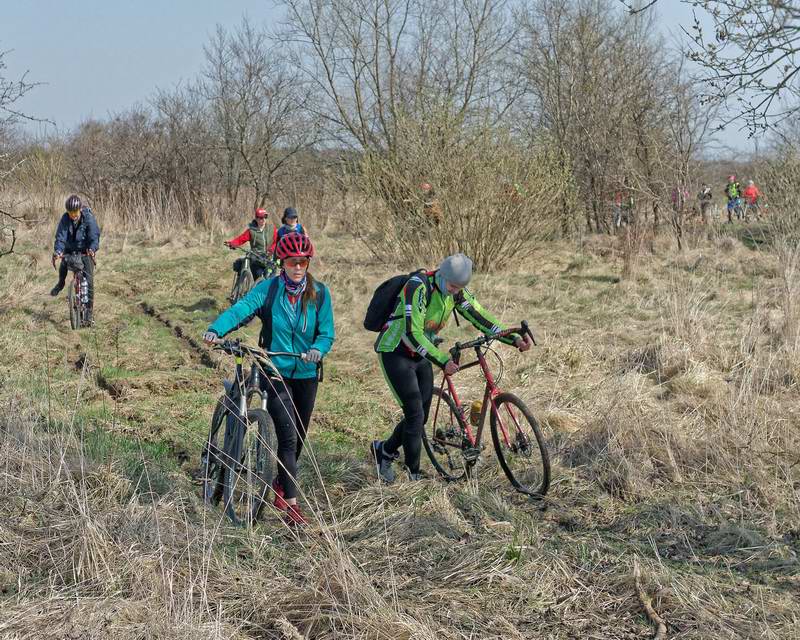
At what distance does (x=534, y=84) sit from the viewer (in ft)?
76.9

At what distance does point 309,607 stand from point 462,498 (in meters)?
2.06

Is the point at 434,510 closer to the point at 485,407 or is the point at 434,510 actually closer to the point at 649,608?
the point at 485,407

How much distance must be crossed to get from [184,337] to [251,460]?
21.2 feet

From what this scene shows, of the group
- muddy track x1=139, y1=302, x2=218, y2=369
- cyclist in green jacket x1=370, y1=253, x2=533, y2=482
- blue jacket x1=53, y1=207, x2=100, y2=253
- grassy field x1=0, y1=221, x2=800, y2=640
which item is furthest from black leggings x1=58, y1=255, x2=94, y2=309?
cyclist in green jacket x1=370, y1=253, x2=533, y2=482

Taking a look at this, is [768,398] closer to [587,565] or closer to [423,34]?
[587,565]

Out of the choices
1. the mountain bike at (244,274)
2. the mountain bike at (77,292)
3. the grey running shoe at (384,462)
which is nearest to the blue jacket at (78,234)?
the mountain bike at (77,292)

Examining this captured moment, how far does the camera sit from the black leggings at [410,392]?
6.02 meters

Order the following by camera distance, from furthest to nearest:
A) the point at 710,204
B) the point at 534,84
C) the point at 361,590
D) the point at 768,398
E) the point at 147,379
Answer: the point at 534,84 < the point at 710,204 < the point at 147,379 < the point at 768,398 < the point at 361,590

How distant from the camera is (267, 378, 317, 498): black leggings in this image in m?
5.30

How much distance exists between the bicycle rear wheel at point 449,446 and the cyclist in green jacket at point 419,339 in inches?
9.4

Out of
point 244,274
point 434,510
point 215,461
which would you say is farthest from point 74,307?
point 434,510

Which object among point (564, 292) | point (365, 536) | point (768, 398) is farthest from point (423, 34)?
point (365, 536)

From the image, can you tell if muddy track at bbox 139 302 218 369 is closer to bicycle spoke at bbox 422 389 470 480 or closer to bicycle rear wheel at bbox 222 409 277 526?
bicycle spoke at bbox 422 389 470 480

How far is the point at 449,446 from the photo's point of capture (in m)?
6.54
